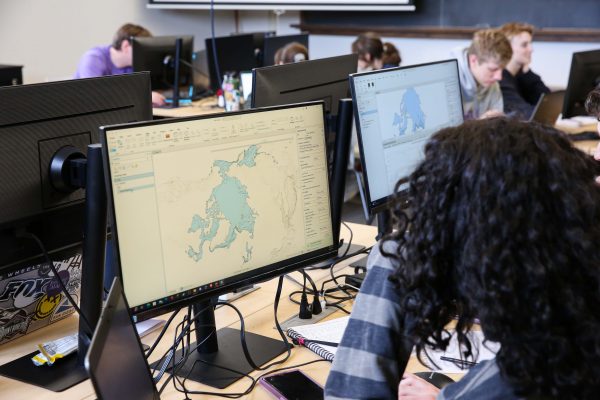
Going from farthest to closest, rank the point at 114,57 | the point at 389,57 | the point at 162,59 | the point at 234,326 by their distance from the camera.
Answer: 1. the point at 114,57
2. the point at 389,57
3. the point at 162,59
4. the point at 234,326

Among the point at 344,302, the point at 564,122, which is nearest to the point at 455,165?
the point at 344,302

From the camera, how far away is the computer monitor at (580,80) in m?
3.41

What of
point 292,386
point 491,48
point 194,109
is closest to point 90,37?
point 194,109

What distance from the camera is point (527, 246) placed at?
2.70 ft

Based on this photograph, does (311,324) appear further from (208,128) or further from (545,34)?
(545,34)

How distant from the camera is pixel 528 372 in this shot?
0.83 meters

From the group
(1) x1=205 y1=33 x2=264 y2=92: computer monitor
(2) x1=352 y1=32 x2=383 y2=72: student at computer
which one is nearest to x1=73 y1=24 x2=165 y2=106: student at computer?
(1) x1=205 y1=33 x2=264 y2=92: computer monitor

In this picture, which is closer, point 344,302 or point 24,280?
point 24,280

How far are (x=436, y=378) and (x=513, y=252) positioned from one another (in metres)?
0.52

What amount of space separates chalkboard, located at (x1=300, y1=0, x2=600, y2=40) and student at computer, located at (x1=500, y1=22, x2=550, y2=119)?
585 millimetres

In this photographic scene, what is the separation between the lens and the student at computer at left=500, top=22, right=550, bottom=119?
13.8ft

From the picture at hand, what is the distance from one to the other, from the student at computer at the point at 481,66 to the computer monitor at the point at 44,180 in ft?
8.16

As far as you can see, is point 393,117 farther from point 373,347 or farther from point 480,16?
point 480,16

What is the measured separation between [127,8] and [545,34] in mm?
3411
